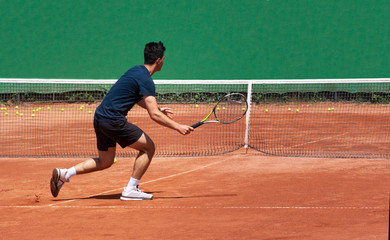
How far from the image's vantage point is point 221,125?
455 inches

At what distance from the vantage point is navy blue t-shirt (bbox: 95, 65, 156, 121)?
4.38m

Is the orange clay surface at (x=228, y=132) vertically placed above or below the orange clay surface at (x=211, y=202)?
below

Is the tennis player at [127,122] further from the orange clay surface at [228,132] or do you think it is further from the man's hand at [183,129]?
the orange clay surface at [228,132]

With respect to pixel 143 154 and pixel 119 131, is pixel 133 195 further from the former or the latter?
pixel 119 131

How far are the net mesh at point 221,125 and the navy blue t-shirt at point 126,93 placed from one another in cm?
329

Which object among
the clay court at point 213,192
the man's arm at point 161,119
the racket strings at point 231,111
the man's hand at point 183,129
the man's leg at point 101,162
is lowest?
the clay court at point 213,192

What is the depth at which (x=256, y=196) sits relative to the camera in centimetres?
466

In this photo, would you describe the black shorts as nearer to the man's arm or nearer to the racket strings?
the man's arm

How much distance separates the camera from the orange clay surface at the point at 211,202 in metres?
3.50

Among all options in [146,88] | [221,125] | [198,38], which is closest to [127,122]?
[146,88]

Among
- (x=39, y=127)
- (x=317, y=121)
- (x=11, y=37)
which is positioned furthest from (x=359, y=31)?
(x=11, y=37)

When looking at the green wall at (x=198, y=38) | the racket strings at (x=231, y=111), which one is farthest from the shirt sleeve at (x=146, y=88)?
the green wall at (x=198, y=38)

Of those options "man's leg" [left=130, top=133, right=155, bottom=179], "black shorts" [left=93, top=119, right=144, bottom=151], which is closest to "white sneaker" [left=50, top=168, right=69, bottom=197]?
"black shorts" [left=93, top=119, right=144, bottom=151]

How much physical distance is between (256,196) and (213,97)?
33.3ft
